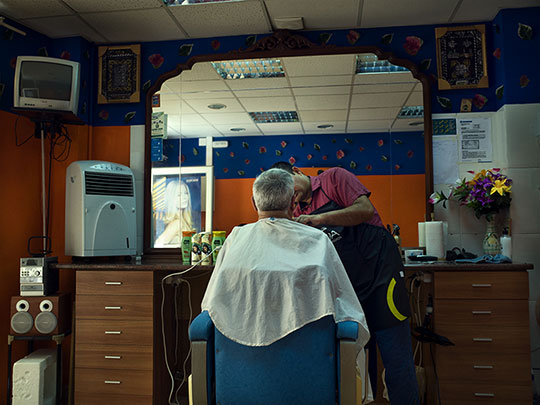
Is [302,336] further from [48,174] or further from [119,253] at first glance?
[48,174]

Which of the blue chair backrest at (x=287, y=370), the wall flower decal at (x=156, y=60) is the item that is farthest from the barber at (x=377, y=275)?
the wall flower decal at (x=156, y=60)

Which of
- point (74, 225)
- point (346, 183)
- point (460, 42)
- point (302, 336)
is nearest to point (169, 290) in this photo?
point (74, 225)

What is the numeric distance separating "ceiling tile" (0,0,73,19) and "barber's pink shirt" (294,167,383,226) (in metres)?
2.13

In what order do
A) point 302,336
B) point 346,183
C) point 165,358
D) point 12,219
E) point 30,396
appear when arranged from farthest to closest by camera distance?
point 12,219, point 165,358, point 30,396, point 346,183, point 302,336

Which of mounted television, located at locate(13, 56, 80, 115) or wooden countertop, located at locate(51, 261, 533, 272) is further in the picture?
mounted television, located at locate(13, 56, 80, 115)

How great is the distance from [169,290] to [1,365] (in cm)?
116

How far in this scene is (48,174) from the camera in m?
3.37

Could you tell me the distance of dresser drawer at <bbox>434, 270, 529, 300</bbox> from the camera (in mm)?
2504

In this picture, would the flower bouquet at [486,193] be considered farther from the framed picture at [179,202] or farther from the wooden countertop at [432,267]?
the framed picture at [179,202]

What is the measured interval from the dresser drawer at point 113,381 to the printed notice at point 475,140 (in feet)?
8.25

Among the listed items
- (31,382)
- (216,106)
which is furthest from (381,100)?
(31,382)

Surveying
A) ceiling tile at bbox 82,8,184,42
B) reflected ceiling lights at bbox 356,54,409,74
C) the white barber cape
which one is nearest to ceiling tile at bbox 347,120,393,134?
reflected ceiling lights at bbox 356,54,409,74

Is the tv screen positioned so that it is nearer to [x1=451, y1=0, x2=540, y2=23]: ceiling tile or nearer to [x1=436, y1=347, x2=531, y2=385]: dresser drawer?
[x1=451, y1=0, x2=540, y2=23]: ceiling tile

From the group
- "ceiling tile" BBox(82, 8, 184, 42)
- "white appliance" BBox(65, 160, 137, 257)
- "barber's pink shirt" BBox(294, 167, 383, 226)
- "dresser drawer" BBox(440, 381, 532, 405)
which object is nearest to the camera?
"barber's pink shirt" BBox(294, 167, 383, 226)
